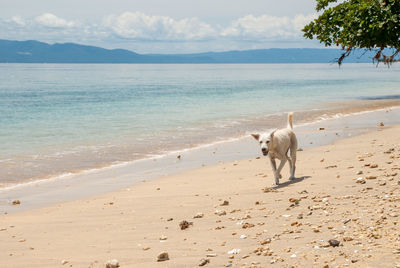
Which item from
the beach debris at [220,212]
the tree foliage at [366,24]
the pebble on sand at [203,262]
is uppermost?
the tree foliage at [366,24]

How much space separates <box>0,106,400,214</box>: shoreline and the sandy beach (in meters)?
1.34

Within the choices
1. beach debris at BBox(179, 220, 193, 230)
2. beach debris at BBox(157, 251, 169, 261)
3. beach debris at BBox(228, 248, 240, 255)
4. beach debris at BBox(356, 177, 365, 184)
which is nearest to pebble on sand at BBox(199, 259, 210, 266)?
beach debris at BBox(228, 248, 240, 255)

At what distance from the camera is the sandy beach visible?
5.90m

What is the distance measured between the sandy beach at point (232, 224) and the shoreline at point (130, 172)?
4.38 ft

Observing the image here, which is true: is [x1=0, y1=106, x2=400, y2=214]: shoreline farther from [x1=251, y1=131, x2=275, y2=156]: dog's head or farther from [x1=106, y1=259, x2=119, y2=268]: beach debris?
[x1=106, y1=259, x2=119, y2=268]: beach debris

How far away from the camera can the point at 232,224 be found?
7.72 metres

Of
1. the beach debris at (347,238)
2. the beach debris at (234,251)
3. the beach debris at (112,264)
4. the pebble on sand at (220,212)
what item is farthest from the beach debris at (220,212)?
the beach debris at (347,238)

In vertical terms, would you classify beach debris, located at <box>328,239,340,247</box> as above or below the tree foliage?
below

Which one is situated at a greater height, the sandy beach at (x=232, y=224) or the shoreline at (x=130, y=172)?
the sandy beach at (x=232, y=224)

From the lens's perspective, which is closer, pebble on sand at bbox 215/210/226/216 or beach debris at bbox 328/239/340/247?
beach debris at bbox 328/239/340/247

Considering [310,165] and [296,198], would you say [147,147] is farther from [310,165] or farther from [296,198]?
[296,198]

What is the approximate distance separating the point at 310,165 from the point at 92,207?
597 centimetres

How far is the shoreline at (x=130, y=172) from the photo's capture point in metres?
13.1

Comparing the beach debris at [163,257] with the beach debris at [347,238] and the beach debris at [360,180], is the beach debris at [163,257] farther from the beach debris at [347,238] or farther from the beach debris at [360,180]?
the beach debris at [360,180]
